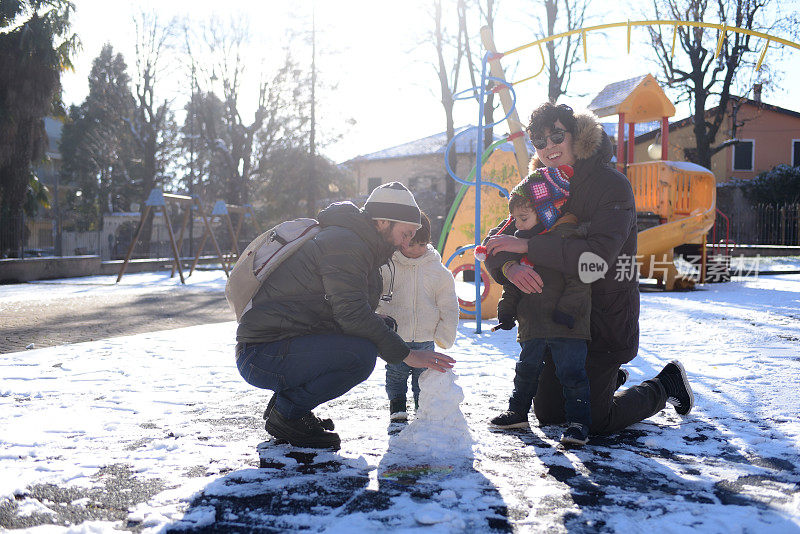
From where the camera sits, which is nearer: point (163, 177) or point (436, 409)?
point (436, 409)

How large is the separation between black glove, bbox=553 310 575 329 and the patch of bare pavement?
16.3ft

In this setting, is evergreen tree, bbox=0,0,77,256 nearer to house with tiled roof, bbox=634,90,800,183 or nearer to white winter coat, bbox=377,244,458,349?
white winter coat, bbox=377,244,458,349

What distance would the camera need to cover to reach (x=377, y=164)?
1596 inches

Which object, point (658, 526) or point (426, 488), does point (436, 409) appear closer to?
point (426, 488)

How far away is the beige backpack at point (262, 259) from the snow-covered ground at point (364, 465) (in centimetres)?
71

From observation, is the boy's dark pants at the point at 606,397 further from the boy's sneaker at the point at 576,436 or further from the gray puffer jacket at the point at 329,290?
the gray puffer jacket at the point at 329,290

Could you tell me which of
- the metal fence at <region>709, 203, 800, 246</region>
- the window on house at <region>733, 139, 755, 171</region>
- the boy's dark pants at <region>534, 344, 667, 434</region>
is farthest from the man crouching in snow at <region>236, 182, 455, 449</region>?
the window on house at <region>733, 139, 755, 171</region>

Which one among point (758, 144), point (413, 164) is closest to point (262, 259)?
point (758, 144)

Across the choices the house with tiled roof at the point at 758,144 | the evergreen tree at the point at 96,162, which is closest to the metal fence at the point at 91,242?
the evergreen tree at the point at 96,162

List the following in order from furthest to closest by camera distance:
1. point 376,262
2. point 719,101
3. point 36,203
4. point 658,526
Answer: point 719,101, point 36,203, point 376,262, point 658,526

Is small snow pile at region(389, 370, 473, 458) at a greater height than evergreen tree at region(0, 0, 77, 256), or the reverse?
evergreen tree at region(0, 0, 77, 256)

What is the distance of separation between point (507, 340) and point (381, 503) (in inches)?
171

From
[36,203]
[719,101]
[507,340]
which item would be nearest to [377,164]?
[719,101]

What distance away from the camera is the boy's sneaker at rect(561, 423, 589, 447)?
299cm
